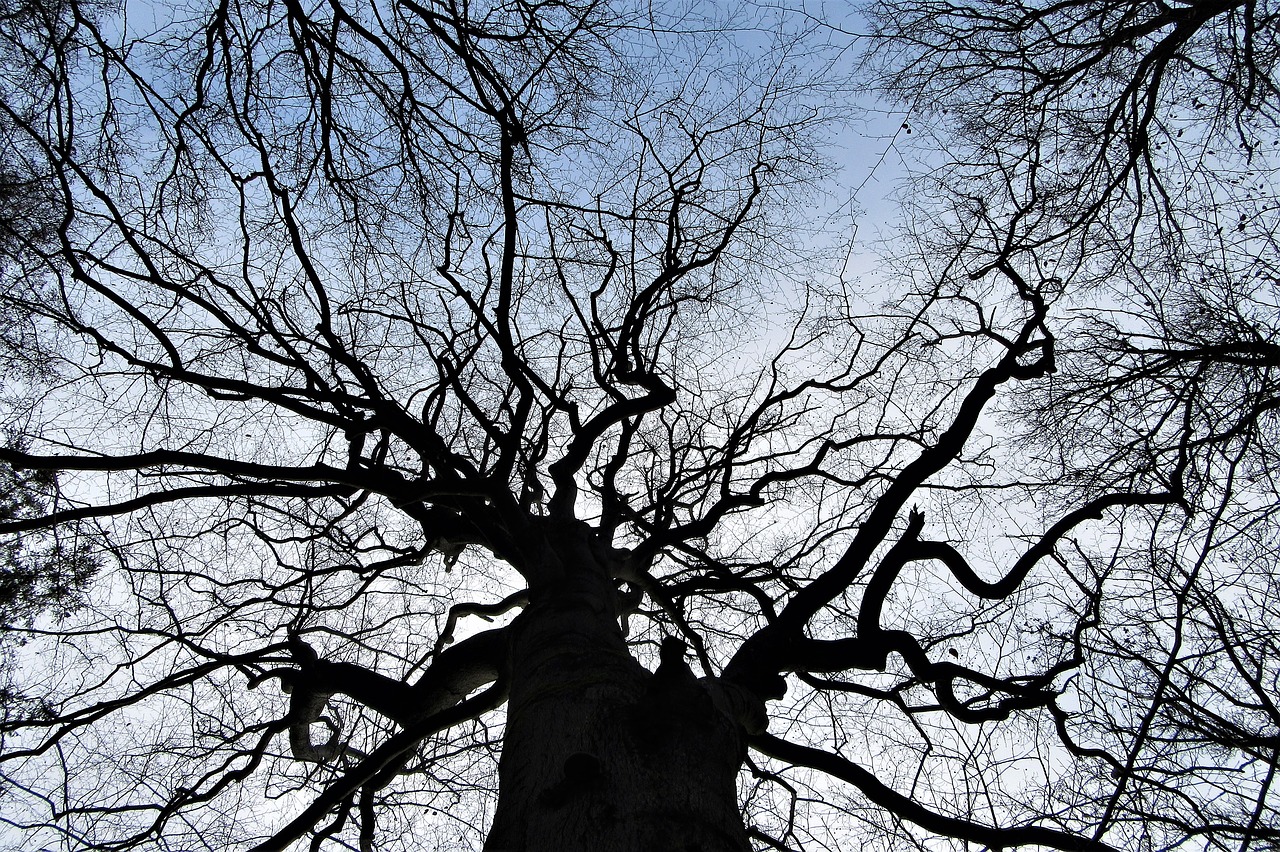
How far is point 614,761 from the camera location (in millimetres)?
2039

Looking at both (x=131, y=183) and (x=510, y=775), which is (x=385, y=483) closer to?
(x=510, y=775)

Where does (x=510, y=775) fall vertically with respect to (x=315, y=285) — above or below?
below

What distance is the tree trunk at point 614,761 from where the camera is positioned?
6.01 ft

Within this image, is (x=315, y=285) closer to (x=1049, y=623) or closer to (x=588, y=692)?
(x=588, y=692)

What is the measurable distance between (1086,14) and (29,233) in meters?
5.11

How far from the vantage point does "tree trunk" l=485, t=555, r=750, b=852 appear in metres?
1.83

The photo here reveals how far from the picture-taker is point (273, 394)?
11.3 ft

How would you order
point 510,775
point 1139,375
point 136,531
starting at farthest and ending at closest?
1. point 136,531
2. point 1139,375
3. point 510,775

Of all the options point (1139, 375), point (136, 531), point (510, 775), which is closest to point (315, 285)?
point (136, 531)

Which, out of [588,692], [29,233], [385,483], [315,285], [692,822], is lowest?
[692,822]

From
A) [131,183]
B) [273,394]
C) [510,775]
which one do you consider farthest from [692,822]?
[131,183]

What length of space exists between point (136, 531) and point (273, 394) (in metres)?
1.50

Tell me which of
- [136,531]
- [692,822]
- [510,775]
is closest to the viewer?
[692,822]

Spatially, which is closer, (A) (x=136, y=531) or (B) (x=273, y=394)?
(B) (x=273, y=394)
